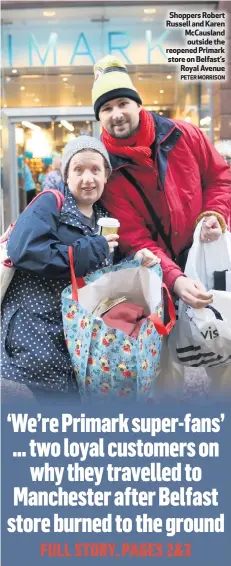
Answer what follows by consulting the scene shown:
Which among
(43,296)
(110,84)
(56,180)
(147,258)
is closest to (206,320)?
(147,258)

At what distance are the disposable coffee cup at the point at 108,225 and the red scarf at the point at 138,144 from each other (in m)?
0.21

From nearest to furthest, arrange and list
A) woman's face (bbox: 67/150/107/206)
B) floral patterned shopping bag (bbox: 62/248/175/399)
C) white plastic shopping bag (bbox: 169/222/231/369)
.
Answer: floral patterned shopping bag (bbox: 62/248/175/399) → woman's face (bbox: 67/150/107/206) → white plastic shopping bag (bbox: 169/222/231/369)

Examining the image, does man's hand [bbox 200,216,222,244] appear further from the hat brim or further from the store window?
the store window

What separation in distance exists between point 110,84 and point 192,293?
2.20 ft

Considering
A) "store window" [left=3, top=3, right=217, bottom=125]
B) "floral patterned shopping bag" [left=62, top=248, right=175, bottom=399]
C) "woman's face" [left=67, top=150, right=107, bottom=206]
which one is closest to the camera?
"floral patterned shopping bag" [left=62, top=248, right=175, bottom=399]

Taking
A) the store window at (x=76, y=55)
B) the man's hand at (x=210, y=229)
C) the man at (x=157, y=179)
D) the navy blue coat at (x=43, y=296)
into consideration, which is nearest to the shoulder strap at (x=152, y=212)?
the man at (x=157, y=179)

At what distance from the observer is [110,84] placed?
6.48ft

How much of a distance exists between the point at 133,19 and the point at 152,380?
6.35 m

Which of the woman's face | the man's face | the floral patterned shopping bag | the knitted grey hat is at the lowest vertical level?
the floral patterned shopping bag

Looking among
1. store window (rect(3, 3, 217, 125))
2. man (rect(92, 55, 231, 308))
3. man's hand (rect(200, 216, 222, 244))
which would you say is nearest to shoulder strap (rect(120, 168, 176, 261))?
man (rect(92, 55, 231, 308))

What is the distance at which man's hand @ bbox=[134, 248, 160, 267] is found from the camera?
6.48 ft

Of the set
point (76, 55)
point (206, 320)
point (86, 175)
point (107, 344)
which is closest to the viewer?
point (107, 344)

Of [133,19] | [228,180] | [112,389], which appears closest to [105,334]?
[112,389]

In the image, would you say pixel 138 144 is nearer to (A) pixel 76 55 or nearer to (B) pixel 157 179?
(B) pixel 157 179
